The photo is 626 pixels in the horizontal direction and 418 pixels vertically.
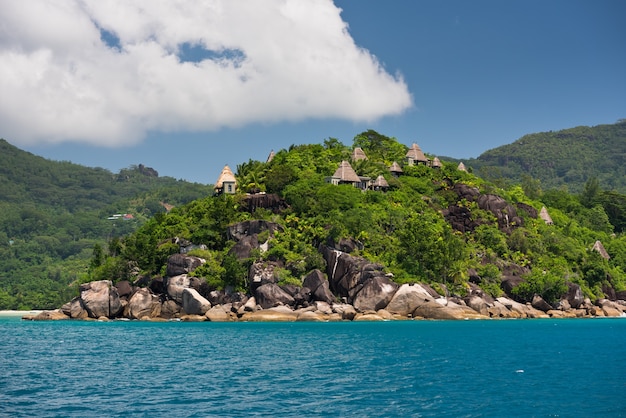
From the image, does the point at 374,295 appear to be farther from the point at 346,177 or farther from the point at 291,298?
the point at 346,177

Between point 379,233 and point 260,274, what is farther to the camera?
point 379,233

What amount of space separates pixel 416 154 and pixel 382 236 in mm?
35782

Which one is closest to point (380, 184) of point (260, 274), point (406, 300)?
point (406, 300)

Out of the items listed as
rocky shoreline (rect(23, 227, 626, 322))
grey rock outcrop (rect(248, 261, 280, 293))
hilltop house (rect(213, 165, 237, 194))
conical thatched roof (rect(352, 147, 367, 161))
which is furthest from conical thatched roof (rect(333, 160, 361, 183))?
grey rock outcrop (rect(248, 261, 280, 293))

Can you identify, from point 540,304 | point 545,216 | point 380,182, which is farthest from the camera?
point 545,216

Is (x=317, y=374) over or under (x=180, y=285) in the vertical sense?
under

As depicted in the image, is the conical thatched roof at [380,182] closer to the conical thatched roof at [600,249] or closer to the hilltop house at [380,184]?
the hilltop house at [380,184]

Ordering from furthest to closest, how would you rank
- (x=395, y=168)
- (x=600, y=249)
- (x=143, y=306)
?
1. (x=395, y=168)
2. (x=600, y=249)
3. (x=143, y=306)

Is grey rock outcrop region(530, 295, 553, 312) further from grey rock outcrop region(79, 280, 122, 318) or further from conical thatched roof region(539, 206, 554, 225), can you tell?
grey rock outcrop region(79, 280, 122, 318)

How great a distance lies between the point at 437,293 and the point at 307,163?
36.5 meters

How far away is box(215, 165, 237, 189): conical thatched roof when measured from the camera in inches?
3777

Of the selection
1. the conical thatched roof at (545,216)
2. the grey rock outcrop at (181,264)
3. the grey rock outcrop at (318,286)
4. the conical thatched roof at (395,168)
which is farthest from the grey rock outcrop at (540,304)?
the grey rock outcrop at (181,264)

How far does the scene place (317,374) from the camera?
32094mm

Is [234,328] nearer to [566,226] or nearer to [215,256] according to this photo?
[215,256]
